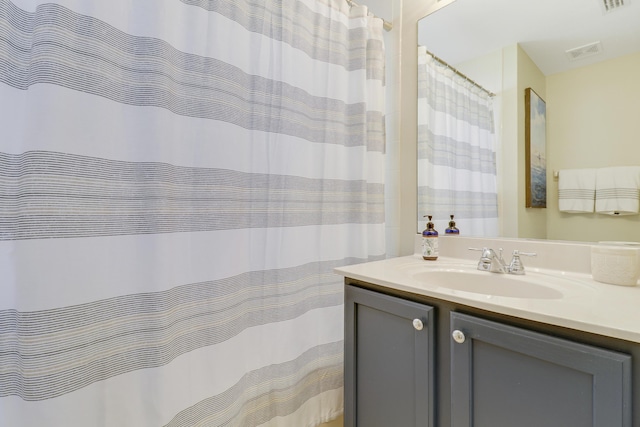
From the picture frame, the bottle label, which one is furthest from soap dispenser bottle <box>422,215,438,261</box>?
the picture frame

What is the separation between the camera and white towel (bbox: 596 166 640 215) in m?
0.95

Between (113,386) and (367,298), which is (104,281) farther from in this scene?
(367,298)

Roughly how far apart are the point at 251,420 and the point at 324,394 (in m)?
0.35

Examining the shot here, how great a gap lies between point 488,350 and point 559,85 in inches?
39.3

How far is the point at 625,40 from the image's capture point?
3.13 ft

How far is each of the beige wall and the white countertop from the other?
7.3 inches

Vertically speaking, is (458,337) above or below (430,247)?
below

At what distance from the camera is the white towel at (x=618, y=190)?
3.10 ft

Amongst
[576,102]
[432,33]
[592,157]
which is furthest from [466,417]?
[432,33]

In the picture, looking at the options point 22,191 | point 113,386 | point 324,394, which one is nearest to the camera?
point 22,191

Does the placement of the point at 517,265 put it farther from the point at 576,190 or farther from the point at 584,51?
the point at 584,51

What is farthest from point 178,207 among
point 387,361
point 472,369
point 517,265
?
point 517,265

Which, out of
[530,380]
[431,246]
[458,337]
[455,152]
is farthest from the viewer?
[455,152]

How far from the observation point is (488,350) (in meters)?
0.70
